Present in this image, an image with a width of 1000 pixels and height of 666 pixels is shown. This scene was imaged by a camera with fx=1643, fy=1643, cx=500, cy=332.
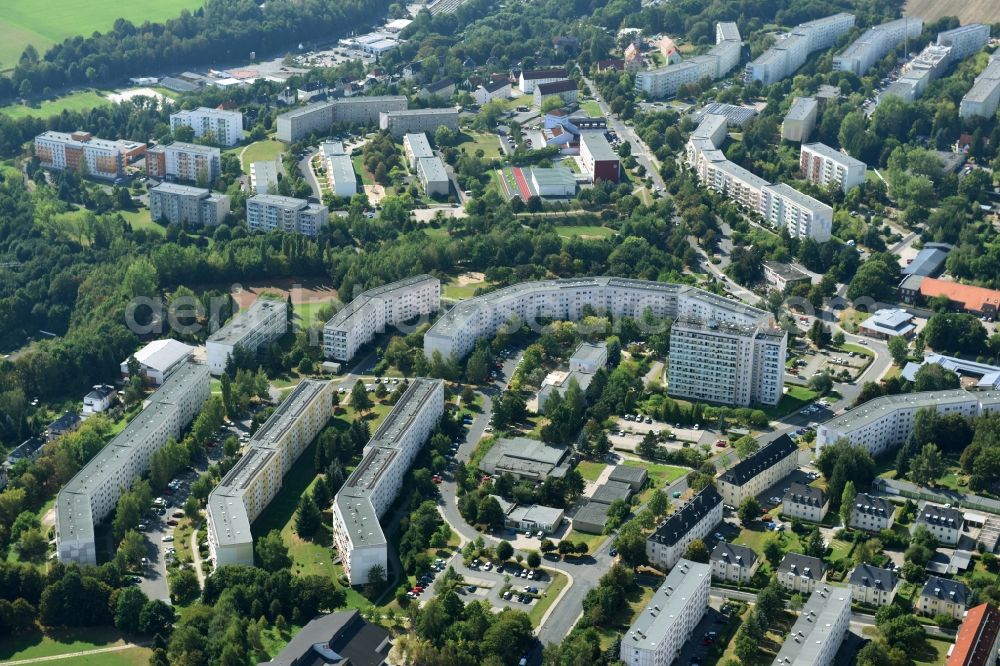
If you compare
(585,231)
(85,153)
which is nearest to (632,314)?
(585,231)

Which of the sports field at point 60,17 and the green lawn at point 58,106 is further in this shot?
the sports field at point 60,17

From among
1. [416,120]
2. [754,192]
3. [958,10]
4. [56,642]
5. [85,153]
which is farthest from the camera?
[958,10]

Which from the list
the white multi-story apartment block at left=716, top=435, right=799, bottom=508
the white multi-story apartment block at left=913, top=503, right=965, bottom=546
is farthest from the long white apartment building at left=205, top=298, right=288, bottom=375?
the white multi-story apartment block at left=913, top=503, right=965, bottom=546

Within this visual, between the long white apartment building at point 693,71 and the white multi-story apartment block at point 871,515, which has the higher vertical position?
the long white apartment building at point 693,71

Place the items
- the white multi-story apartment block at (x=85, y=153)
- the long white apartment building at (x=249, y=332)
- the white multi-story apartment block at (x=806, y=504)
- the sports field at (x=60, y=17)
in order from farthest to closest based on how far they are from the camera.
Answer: the sports field at (x=60, y=17) < the white multi-story apartment block at (x=85, y=153) < the long white apartment building at (x=249, y=332) < the white multi-story apartment block at (x=806, y=504)

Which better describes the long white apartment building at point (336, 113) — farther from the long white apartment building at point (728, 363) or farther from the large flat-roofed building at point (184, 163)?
the long white apartment building at point (728, 363)

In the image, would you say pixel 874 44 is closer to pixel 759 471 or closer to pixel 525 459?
pixel 759 471

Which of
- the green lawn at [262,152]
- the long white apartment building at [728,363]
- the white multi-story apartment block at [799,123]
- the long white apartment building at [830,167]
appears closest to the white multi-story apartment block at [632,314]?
the long white apartment building at [728,363]
